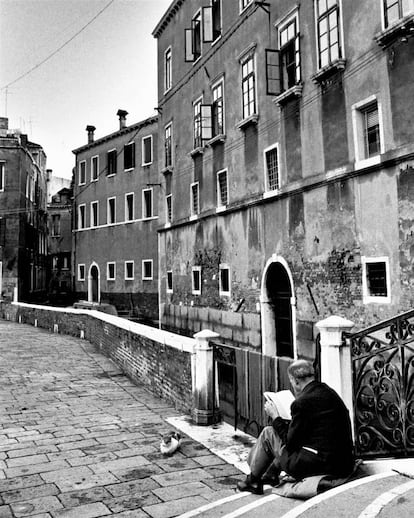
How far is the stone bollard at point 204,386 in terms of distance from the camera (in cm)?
673

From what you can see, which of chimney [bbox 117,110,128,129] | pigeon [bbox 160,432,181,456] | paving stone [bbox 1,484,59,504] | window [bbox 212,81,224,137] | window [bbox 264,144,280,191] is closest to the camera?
paving stone [bbox 1,484,59,504]

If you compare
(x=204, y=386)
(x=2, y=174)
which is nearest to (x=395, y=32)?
(x=204, y=386)

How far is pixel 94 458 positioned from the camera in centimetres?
544

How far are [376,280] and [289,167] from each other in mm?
4153

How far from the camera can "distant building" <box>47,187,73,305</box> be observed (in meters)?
40.6

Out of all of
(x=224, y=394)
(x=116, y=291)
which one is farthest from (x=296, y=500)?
(x=116, y=291)

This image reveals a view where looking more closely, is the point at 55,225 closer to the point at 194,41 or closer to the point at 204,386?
the point at 194,41

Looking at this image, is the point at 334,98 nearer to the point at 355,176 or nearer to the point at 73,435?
the point at 355,176

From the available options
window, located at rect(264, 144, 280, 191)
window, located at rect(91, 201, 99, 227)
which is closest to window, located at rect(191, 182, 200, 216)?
window, located at rect(264, 144, 280, 191)

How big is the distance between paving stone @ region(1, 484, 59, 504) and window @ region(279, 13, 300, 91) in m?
10.8

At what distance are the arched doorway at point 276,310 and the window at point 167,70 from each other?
38.0ft

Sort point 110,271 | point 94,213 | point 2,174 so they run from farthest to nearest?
1. point 94,213
2. point 2,174
3. point 110,271

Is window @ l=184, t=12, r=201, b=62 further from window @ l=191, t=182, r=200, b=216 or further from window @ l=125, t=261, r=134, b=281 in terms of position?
window @ l=125, t=261, r=134, b=281

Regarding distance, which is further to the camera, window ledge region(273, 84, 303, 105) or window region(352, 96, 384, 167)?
window ledge region(273, 84, 303, 105)
